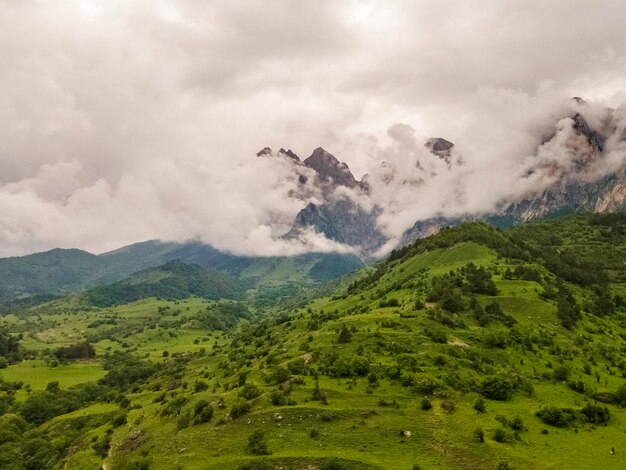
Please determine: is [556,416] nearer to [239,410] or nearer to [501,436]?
[501,436]

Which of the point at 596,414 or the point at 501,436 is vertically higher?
the point at 501,436

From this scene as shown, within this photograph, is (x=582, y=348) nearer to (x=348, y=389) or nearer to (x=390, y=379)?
(x=390, y=379)

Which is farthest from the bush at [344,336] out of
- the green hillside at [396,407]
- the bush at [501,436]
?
the bush at [501,436]

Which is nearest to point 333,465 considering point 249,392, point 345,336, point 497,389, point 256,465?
point 256,465

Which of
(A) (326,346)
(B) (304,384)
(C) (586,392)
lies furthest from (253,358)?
(C) (586,392)

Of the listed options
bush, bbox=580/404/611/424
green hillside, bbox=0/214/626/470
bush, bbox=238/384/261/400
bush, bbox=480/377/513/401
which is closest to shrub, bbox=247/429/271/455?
green hillside, bbox=0/214/626/470

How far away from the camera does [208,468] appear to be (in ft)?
294

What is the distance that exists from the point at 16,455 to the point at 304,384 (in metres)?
104

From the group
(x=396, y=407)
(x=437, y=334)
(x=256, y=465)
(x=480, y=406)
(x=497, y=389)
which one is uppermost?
(x=437, y=334)

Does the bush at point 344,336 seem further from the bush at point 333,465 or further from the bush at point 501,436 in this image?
the bush at point 333,465

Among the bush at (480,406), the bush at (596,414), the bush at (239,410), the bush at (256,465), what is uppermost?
the bush at (239,410)

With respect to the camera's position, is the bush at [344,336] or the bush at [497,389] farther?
the bush at [344,336]

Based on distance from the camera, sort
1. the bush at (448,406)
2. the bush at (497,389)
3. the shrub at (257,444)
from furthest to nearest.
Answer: the bush at (497,389), the bush at (448,406), the shrub at (257,444)

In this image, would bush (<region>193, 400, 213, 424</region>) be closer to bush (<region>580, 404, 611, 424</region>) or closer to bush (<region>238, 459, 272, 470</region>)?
bush (<region>238, 459, 272, 470</region>)
